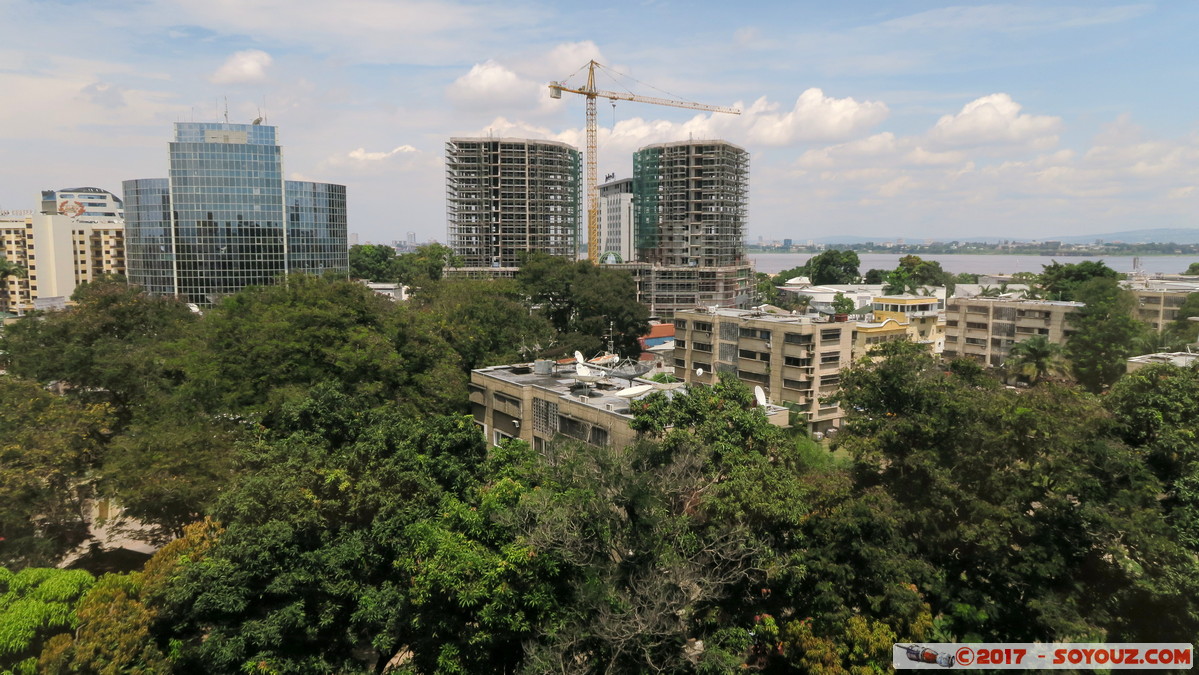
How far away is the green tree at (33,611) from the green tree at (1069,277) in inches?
2513

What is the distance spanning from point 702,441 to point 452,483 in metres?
6.54

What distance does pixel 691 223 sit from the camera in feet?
284

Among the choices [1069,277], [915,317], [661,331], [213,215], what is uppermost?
[213,215]

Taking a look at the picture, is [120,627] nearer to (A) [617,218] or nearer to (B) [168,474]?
(B) [168,474]

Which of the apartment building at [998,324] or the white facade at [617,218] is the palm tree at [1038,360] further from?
the white facade at [617,218]

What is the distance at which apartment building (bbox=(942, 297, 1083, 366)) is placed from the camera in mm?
49750

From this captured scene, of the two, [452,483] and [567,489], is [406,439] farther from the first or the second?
[567,489]

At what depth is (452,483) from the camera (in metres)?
18.3

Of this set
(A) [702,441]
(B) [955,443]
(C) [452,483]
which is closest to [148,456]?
(C) [452,483]

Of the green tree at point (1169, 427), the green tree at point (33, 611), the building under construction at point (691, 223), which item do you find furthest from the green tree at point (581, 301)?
the green tree at point (33, 611)

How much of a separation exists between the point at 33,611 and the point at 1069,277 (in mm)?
72972

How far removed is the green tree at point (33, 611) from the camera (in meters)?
13.5

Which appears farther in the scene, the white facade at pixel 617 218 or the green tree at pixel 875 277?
the white facade at pixel 617 218

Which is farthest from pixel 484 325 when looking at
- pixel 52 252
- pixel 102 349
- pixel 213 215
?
pixel 52 252
